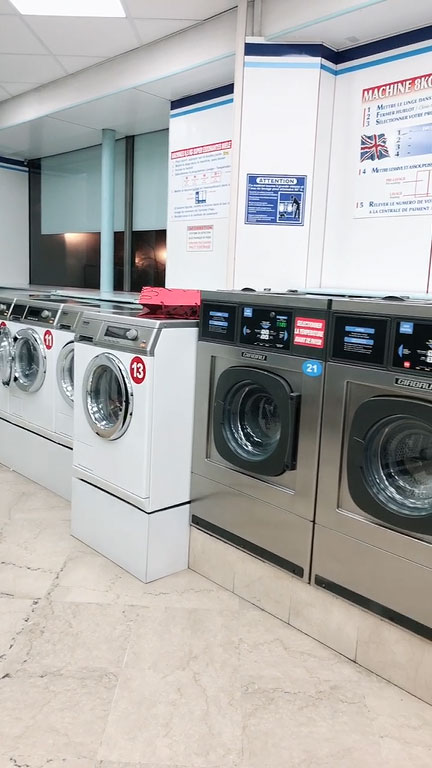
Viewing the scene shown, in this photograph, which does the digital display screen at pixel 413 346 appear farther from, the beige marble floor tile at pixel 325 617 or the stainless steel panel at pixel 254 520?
the beige marble floor tile at pixel 325 617

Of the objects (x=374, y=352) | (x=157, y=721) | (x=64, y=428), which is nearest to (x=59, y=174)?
(x=64, y=428)

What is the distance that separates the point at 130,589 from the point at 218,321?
127 centimetres

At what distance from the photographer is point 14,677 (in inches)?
77.5

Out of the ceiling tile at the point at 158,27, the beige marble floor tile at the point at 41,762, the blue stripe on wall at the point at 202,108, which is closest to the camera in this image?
the beige marble floor tile at the point at 41,762

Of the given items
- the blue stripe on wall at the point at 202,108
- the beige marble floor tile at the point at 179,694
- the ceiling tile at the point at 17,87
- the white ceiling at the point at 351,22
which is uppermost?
the ceiling tile at the point at 17,87

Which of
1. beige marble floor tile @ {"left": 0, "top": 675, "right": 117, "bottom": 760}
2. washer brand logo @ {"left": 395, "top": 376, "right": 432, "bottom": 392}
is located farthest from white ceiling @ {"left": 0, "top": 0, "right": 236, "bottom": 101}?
beige marble floor tile @ {"left": 0, "top": 675, "right": 117, "bottom": 760}

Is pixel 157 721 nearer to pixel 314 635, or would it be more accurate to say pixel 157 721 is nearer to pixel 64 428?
pixel 314 635

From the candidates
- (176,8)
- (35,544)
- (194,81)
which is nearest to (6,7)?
(176,8)

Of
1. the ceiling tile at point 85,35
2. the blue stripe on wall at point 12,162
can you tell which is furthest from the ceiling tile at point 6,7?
the blue stripe on wall at point 12,162

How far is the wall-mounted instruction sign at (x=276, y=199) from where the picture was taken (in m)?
3.06

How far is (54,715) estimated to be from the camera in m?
1.80

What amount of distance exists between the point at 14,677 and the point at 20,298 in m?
2.75

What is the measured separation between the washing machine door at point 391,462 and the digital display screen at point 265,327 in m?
→ 0.47

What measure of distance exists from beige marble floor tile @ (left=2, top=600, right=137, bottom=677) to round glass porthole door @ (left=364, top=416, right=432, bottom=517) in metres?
1.14
